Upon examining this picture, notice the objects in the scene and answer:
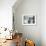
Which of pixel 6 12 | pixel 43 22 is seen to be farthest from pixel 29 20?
pixel 6 12

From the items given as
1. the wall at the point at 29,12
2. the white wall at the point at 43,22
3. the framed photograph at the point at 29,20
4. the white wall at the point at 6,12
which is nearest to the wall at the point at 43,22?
the white wall at the point at 43,22

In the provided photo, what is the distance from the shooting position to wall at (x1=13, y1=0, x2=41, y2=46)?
5.08 m

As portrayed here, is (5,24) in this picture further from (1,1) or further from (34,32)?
(34,32)

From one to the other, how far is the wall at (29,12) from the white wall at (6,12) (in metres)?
0.77

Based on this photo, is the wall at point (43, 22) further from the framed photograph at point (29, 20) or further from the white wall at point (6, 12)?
the white wall at point (6, 12)

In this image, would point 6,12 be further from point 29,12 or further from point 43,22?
point 43,22

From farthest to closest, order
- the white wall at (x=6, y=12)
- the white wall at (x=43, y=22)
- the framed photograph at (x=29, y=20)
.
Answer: the framed photograph at (x=29, y=20) < the white wall at (x=43, y=22) < the white wall at (x=6, y=12)

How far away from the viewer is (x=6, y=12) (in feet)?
14.2

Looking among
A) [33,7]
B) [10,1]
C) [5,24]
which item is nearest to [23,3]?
[33,7]

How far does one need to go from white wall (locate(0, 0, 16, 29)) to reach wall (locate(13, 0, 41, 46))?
772mm

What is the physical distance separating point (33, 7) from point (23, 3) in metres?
0.49

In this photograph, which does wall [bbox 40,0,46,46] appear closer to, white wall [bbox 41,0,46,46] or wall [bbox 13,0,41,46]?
white wall [bbox 41,0,46,46]

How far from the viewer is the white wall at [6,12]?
4.30 metres

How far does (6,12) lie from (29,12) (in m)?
1.19
